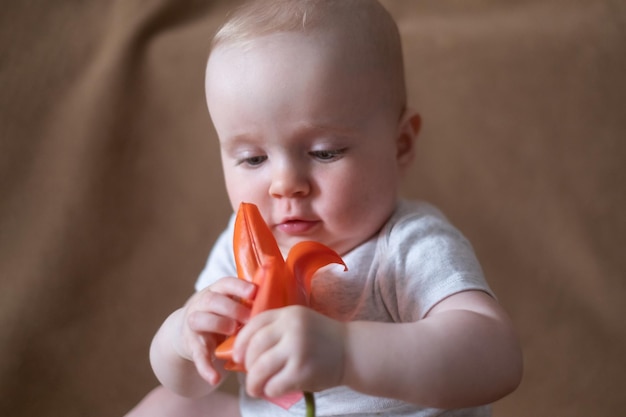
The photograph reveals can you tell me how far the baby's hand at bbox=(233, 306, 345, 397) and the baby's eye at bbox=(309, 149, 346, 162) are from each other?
0.90 feet

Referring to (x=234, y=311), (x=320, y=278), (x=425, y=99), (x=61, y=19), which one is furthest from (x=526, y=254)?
(x=61, y=19)

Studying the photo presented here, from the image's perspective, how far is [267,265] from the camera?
28.8 inches

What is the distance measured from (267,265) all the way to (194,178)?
0.85 meters

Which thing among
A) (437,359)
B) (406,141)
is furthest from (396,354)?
(406,141)

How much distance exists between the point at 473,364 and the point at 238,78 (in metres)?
0.45

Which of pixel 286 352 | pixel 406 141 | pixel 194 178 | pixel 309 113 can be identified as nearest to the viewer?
pixel 286 352

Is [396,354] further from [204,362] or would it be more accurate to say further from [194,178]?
[194,178]

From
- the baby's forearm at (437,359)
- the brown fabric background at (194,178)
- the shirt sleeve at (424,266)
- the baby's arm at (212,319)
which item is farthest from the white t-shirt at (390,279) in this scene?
the brown fabric background at (194,178)

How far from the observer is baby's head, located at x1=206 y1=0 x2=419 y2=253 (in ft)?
2.84

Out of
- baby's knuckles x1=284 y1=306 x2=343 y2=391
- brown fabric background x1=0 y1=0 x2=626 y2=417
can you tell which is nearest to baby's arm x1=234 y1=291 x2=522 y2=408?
baby's knuckles x1=284 y1=306 x2=343 y2=391

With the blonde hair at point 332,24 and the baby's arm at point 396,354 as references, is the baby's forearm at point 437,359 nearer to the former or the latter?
the baby's arm at point 396,354

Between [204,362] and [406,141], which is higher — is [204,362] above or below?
below

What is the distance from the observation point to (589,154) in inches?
60.2

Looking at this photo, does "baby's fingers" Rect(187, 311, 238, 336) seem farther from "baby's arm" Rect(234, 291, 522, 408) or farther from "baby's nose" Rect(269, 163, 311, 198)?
"baby's nose" Rect(269, 163, 311, 198)
